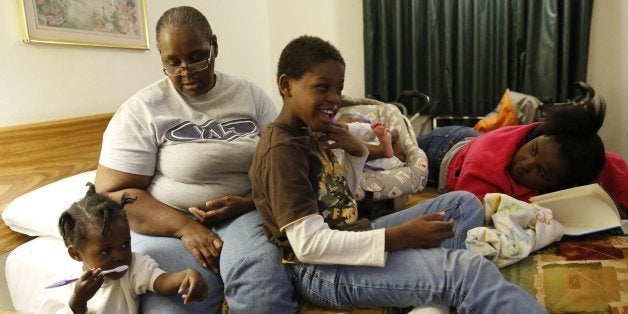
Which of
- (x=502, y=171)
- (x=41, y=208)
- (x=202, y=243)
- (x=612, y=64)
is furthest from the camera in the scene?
(x=612, y=64)

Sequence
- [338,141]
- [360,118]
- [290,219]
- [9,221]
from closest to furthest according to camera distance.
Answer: [290,219], [338,141], [9,221], [360,118]

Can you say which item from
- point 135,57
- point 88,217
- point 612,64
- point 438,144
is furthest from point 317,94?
point 612,64

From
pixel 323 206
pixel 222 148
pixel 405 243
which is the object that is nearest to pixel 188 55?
pixel 222 148

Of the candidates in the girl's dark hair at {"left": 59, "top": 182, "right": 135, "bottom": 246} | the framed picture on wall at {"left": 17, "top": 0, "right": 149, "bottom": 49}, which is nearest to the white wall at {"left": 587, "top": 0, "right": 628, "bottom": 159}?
the framed picture on wall at {"left": 17, "top": 0, "right": 149, "bottom": 49}

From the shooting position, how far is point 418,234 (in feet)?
3.41

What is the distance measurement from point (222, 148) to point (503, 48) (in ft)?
8.35

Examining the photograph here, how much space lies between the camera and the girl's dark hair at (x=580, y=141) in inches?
60.4

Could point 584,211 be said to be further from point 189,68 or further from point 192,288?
point 189,68

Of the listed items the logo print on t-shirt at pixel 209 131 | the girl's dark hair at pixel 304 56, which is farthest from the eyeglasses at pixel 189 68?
the girl's dark hair at pixel 304 56

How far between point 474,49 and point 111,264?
9.47 feet

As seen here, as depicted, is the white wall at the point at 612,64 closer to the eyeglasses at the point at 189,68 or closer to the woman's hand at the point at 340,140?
the woman's hand at the point at 340,140

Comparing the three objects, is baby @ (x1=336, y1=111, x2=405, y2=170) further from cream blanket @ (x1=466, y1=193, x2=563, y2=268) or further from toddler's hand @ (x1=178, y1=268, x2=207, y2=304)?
toddler's hand @ (x1=178, y1=268, x2=207, y2=304)

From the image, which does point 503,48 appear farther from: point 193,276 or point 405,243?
point 193,276

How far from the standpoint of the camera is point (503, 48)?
3.11 m
